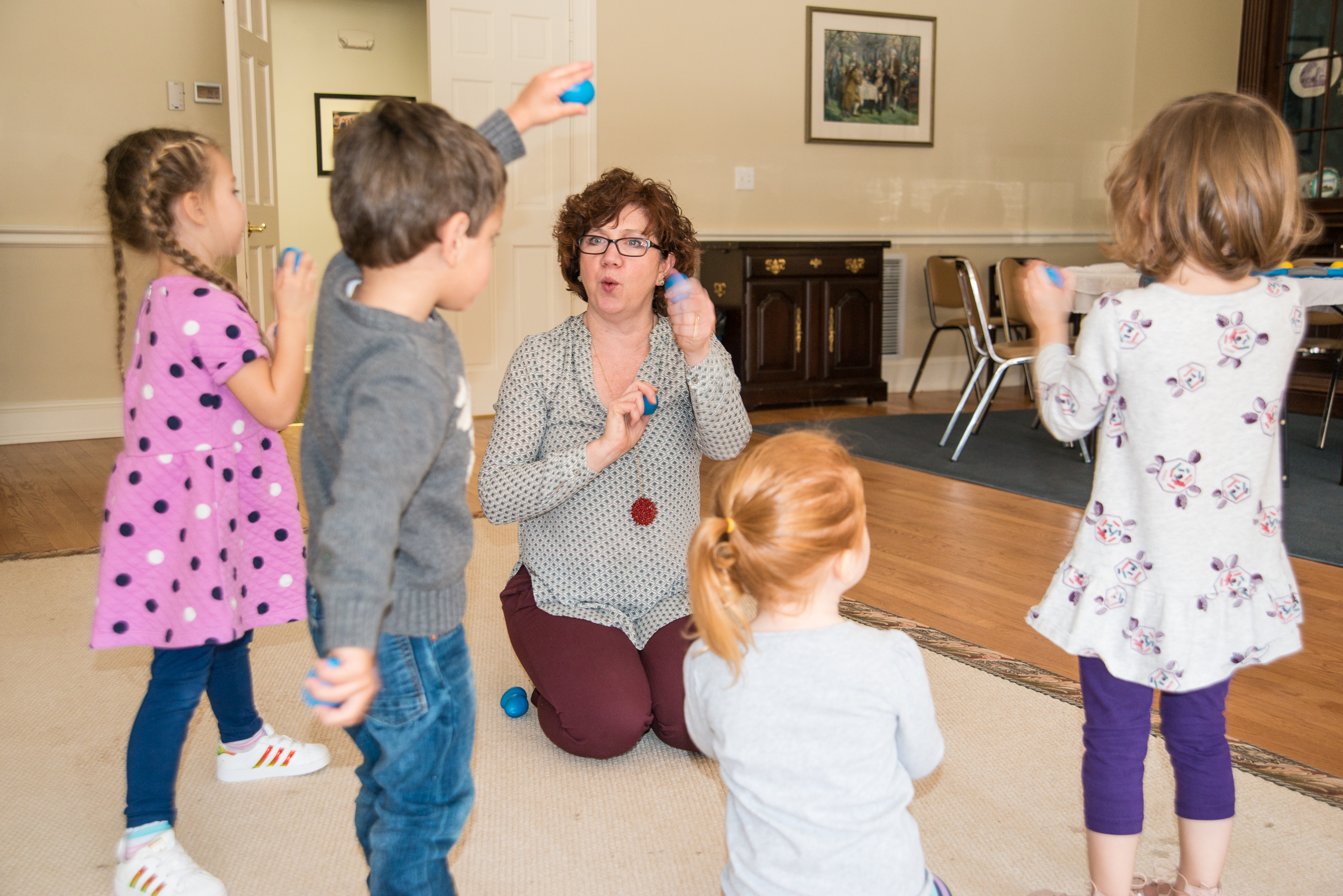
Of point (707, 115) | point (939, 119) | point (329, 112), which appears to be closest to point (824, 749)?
point (707, 115)

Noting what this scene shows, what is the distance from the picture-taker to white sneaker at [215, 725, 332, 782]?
5.59ft

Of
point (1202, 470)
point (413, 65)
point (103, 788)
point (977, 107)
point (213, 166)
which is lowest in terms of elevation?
point (103, 788)

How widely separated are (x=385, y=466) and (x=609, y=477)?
103 cm

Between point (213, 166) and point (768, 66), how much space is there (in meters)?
4.84

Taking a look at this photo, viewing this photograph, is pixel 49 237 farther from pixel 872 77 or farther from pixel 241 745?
pixel 872 77

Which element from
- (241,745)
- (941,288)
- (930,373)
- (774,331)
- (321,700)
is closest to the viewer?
(321,700)

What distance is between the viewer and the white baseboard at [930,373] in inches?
257

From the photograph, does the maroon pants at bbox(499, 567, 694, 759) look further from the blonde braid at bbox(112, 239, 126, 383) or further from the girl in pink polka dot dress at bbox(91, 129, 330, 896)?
the blonde braid at bbox(112, 239, 126, 383)

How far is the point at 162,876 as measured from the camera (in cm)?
136

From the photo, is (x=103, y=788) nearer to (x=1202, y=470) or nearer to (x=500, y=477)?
(x=500, y=477)

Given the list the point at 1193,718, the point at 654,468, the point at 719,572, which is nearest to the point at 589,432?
the point at 654,468

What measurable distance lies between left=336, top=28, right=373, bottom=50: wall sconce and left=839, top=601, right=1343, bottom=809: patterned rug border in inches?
256

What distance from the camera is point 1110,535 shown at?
4.00 feet

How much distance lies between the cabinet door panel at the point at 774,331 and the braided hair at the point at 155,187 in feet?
13.7
